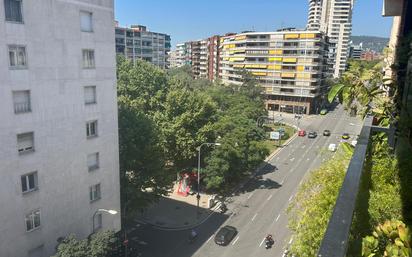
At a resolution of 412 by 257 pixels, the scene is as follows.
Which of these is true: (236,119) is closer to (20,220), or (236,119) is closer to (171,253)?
(171,253)

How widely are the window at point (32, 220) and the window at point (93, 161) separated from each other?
4493 mm

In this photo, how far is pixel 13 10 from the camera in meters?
17.3

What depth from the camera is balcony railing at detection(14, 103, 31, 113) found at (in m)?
18.2

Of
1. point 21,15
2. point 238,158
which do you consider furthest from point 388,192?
point 238,158

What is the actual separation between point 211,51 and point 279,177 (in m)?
98.2

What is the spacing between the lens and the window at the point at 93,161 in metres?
23.2

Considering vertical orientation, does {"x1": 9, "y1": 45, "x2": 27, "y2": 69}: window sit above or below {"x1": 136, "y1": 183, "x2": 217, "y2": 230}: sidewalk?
above

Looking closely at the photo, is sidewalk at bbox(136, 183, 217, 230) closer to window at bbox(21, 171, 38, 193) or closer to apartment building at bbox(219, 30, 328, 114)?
window at bbox(21, 171, 38, 193)

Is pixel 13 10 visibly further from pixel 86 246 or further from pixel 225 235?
pixel 225 235

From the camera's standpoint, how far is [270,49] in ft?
317

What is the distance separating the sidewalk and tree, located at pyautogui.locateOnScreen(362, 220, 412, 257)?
1191 inches

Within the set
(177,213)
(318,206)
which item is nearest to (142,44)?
(177,213)

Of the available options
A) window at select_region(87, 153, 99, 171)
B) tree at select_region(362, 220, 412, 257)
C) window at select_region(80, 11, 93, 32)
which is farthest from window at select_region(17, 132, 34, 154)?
tree at select_region(362, 220, 412, 257)

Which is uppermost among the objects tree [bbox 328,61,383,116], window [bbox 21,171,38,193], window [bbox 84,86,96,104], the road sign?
tree [bbox 328,61,383,116]
